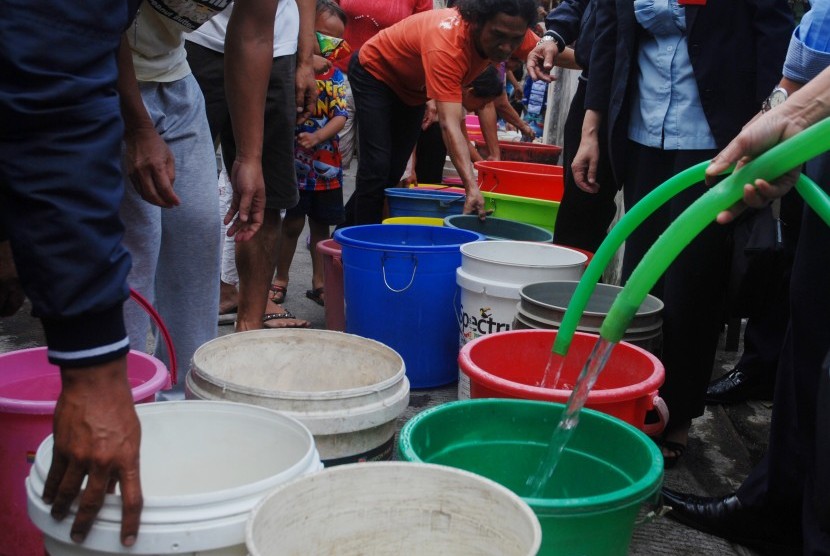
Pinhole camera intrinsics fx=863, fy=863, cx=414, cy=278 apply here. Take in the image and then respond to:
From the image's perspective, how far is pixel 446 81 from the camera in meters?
3.99

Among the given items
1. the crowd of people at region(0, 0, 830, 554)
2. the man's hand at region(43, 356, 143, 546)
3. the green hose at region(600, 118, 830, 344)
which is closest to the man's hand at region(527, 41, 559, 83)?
the crowd of people at region(0, 0, 830, 554)

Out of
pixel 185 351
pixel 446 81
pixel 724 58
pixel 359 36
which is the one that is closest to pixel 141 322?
pixel 185 351

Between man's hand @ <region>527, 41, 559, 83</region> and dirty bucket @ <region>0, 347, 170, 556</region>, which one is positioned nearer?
dirty bucket @ <region>0, 347, 170, 556</region>

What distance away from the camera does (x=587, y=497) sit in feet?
5.63

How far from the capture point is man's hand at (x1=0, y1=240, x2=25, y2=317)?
5.65ft

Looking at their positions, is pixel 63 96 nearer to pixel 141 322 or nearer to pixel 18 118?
pixel 18 118

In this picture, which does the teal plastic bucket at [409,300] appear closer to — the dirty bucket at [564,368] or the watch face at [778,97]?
the dirty bucket at [564,368]

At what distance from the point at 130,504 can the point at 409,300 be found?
7.38ft

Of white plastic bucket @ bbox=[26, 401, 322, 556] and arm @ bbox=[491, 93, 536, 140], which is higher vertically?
arm @ bbox=[491, 93, 536, 140]

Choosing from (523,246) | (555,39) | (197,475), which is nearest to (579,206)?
(523,246)

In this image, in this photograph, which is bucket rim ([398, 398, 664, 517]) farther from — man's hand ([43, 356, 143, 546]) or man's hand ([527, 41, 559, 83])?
man's hand ([527, 41, 559, 83])

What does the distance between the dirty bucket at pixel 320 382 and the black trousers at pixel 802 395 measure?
939mm

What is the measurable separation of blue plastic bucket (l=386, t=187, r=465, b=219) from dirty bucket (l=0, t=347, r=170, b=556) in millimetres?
2560

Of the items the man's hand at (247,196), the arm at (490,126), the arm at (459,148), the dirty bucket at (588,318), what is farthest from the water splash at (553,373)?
the arm at (490,126)
